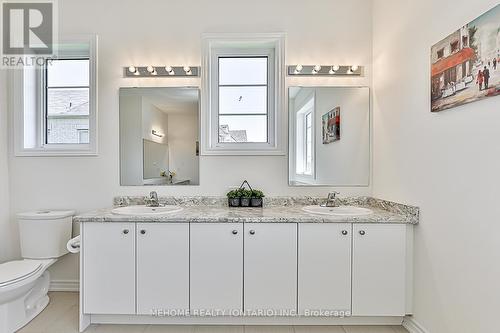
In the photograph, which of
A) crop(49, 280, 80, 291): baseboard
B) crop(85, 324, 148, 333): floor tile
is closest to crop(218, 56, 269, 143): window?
crop(85, 324, 148, 333): floor tile

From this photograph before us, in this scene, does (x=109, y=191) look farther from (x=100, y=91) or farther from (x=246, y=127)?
(x=246, y=127)

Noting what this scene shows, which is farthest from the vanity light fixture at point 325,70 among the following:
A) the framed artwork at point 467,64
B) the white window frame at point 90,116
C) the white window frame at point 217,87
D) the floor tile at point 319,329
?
the floor tile at point 319,329

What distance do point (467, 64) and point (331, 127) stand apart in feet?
3.74

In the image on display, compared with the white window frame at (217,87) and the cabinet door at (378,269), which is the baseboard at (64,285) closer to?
the white window frame at (217,87)

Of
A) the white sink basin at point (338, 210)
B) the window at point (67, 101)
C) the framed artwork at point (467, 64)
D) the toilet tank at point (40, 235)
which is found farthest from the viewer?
the window at point (67, 101)

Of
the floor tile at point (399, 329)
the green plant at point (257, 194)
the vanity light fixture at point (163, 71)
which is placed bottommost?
the floor tile at point (399, 329)

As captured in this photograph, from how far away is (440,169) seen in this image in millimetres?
1698

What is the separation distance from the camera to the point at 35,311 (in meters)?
2.20

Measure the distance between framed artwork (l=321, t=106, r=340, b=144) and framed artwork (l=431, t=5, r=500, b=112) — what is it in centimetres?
85

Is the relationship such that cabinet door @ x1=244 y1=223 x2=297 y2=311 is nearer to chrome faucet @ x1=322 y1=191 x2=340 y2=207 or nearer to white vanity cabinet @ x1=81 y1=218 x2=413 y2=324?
white vanity cabinet @ x1=81 y1=218 x2=413 y2=324

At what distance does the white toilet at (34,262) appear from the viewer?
1.97 meters

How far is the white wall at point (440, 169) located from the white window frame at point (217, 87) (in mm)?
841

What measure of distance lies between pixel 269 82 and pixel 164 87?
0.93 meters

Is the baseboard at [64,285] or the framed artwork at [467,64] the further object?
the baseboard at [64,285]
